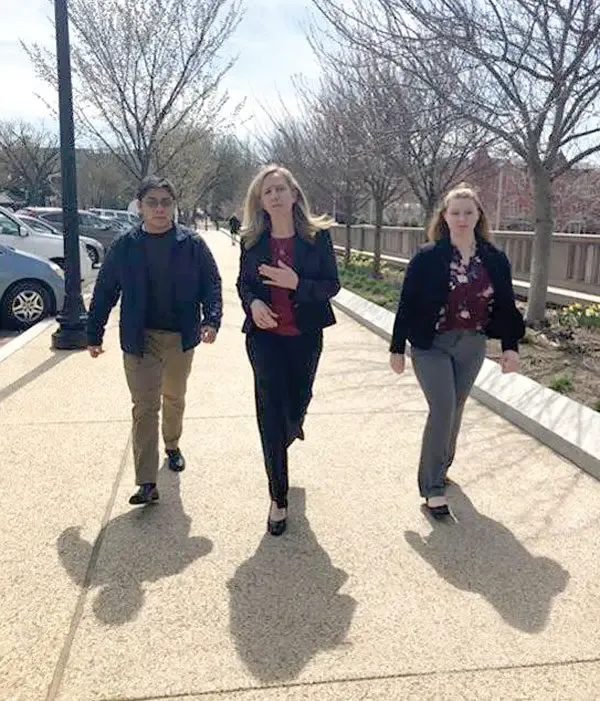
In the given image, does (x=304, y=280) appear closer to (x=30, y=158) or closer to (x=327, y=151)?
(x=327, y=151)

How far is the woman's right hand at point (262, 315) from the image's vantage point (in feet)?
10.8

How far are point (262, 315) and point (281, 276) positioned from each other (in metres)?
0.21

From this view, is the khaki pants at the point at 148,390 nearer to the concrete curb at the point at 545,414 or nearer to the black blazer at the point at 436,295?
the black blazer at the point at 436,295

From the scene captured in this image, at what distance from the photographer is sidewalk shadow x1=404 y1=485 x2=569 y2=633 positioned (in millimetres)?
2811

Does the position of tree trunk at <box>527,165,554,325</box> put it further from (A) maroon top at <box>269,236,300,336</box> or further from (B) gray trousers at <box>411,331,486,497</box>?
(A) maroon top at <box>269,236,300,336</box>

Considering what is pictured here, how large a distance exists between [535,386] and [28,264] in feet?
23.8

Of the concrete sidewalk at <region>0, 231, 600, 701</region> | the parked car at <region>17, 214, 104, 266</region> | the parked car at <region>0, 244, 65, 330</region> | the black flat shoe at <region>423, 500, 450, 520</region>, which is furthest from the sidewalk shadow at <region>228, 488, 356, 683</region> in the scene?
the parked car at <region>17, 214, 104, 266</region>

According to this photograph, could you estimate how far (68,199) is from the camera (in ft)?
26.0

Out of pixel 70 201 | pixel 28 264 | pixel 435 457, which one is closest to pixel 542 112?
pixel 435 457

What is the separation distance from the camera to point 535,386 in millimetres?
5719

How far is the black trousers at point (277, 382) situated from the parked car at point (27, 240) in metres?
10.6

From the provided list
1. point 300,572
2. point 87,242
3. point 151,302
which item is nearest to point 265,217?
point 151,302

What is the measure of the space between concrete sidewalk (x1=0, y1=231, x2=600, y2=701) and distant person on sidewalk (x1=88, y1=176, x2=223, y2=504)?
0.46 metres

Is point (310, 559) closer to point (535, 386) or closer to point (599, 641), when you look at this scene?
point (599, 641)
